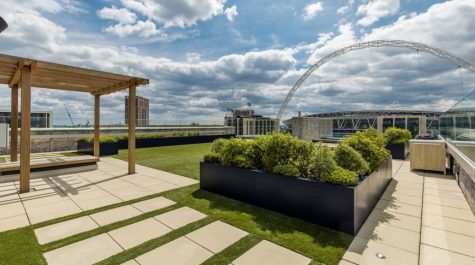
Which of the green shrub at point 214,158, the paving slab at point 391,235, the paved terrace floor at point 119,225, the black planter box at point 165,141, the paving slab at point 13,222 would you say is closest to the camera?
the paved terrace floor at point 119,225

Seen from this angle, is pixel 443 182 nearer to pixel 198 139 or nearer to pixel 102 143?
pixel 102 143

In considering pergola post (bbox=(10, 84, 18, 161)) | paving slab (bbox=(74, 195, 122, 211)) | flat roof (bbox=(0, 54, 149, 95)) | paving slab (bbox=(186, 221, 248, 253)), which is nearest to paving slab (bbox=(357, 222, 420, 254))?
paving slab (bbox=(186, 221, 248, 253))

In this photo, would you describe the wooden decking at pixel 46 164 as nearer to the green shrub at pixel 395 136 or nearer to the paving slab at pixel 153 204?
the paving slab at pixel 153 204

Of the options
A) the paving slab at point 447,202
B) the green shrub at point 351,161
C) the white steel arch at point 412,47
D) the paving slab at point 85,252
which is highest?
the white steel arch at point 412,47

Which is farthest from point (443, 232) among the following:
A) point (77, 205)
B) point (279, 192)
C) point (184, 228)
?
point (77, 205)

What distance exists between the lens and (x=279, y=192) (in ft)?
14.0

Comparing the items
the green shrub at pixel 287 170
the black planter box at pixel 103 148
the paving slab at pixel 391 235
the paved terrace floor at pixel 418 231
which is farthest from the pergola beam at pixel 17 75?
the paving slab at pixel 391 235

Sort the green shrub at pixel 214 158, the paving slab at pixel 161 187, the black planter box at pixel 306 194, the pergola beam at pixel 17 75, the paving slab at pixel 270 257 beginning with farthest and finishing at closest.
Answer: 1. the paving slab at pixel 161 187
2. the green shrub at pixel 214 158
3. the pergola beam at pixel 17 75
4. the black planter box at pixel 306 194
5. the paving slab at pixel 270 257

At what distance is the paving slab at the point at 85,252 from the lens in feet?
9.00

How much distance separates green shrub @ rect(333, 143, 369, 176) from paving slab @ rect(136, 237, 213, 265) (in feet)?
10.2

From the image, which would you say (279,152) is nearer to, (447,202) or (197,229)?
(197,229)

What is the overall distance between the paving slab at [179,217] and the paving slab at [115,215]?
580mm

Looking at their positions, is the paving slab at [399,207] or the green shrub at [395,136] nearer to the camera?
the paving slab at [399,207]

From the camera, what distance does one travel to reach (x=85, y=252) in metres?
2.94
